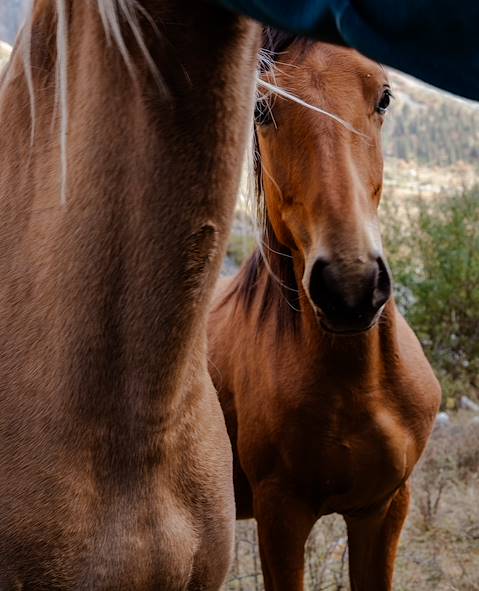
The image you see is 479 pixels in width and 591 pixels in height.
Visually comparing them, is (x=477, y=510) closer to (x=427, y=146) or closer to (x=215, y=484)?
(x=215, y=484)

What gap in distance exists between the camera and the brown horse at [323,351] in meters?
2.05

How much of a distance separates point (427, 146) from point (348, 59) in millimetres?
23049

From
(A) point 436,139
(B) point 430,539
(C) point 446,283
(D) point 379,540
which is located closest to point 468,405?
(C) point 446,283

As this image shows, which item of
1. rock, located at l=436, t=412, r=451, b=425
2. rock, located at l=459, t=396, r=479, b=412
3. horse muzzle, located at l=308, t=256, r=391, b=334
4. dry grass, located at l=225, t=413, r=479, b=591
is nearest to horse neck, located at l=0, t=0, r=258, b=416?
horse muzzle, located at l=308, t=256, r=391, b=334

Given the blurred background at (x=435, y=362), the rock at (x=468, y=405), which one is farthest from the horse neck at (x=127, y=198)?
the rock at (x=468, y=405)

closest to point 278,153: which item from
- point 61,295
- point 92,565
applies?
point 61,295

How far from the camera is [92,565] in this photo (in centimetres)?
131

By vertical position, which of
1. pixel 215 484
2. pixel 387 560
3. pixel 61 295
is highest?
pixel 61 295

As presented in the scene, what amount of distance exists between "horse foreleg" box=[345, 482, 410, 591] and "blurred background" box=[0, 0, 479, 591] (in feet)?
2.35

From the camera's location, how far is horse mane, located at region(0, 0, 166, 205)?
1.08m

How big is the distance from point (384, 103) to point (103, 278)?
1449 millimetres

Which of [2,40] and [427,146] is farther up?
[2,40]

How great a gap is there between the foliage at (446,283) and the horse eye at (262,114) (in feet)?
23.7

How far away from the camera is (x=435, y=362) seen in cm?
941
